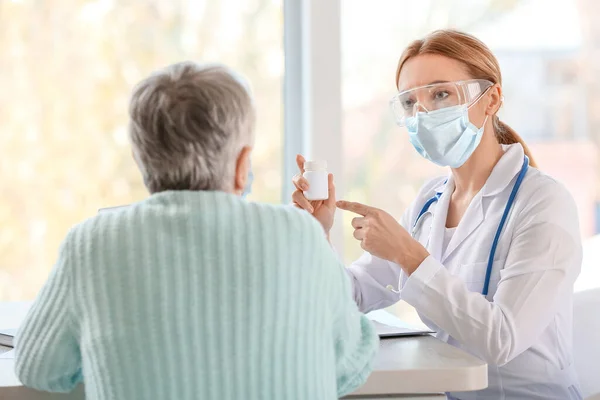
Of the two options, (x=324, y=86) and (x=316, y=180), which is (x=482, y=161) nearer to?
(x=316, y=180)

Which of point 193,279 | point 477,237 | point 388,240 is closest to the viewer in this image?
point 193,279

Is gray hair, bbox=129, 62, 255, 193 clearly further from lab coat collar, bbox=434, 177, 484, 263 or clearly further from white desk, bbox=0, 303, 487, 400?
lab coat collar, bbox=434, 177, 484, 263

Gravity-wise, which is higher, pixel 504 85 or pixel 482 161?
pixel 504 85

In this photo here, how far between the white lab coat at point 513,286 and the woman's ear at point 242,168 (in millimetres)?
589

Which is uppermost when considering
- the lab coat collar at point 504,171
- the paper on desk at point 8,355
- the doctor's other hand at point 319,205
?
the lab coat collar at point 504,171

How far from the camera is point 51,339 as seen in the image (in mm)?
1143

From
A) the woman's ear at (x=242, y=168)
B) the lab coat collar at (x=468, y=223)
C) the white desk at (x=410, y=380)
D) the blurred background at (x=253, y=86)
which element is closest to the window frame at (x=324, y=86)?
the blurred background at (x=253, y=86)

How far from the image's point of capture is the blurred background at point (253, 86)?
2799 mm

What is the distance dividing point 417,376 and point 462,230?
2.09 feet

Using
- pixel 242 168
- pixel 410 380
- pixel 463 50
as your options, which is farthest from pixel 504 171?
pixel 242 168

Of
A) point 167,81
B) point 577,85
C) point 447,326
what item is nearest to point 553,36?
point 577,85

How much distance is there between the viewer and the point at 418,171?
3160 mm

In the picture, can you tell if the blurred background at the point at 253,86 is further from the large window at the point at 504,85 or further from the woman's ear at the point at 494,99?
the woman's ear at the point at 494,99

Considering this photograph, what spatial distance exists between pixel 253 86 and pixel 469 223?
136 centimetres
